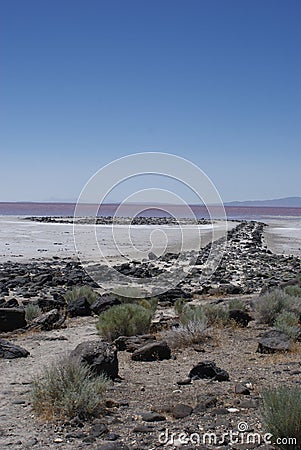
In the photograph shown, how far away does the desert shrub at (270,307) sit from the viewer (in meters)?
13.5

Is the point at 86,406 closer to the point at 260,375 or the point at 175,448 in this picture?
the point at 175,448

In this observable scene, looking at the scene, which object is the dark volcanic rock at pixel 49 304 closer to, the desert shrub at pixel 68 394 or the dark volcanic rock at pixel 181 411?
the desert shrub at pixel 68 394

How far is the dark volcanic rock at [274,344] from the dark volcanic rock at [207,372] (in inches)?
75.2

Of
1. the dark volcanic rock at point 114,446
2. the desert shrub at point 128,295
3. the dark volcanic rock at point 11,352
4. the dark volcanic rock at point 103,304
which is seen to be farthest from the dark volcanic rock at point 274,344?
the desert shrub at point 128,295

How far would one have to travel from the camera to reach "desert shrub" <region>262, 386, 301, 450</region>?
5352mm

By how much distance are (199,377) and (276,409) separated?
282 centimetres

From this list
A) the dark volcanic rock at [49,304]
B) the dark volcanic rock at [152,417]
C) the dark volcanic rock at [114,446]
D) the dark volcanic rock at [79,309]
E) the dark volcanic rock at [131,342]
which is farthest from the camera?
the dark volcanic rock at [49,304]

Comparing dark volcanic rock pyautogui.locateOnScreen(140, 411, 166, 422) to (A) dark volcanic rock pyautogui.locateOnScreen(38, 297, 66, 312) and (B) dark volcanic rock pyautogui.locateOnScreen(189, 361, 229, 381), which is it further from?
(A) dark volcanic rock pyautogui.locateOnScreen(38, 297, 66, 312)

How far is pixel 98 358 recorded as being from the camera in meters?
8.14

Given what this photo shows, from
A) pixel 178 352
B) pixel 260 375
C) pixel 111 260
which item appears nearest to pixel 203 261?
pixel 111 260

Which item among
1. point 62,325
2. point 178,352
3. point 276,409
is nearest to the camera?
point 276,409

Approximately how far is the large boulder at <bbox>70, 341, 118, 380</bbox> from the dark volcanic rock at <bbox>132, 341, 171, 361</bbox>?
142cm

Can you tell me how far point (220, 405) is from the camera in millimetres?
7016

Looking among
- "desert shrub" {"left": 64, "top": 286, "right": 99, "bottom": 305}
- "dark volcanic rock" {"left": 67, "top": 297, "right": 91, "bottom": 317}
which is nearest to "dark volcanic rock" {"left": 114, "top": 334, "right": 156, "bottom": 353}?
"dark volcanic rock" {"left": 67, "top": 297, "right": 91, "bottom": 317}
